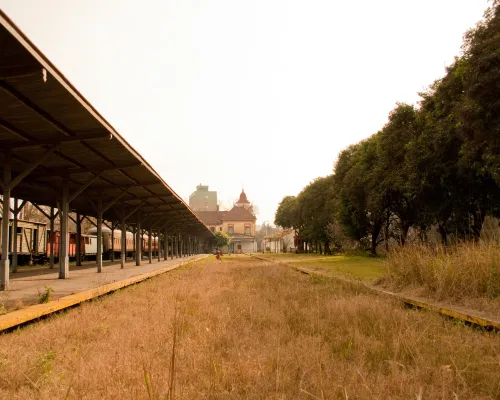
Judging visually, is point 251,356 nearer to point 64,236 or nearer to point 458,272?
point 458,272

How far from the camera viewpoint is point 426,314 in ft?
20.5

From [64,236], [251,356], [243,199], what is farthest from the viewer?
[243,199]

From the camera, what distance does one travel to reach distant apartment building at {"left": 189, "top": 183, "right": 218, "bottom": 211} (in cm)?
15575

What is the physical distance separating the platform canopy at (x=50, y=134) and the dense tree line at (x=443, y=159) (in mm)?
8915

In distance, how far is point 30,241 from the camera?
966 inches

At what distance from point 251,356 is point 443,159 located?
1982cm

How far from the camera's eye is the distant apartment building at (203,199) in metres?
156

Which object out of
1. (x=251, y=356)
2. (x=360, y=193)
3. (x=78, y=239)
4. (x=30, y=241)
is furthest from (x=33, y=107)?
(x=360, y=193)

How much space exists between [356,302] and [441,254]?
310 cm

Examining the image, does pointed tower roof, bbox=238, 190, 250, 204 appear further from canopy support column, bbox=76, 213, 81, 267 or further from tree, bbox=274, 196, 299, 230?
canopy support column, bbox=76, 213, 81, 267

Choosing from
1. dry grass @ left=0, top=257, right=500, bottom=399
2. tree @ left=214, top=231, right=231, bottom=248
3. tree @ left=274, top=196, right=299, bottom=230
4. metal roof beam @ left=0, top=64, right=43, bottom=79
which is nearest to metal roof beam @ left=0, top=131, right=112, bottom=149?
metal roof beam @ left=0, top=64, right=43, bottom=79

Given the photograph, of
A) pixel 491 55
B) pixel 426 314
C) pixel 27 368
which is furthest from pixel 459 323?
pixel 491 55

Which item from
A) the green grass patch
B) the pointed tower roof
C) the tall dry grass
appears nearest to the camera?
the tall dry grass

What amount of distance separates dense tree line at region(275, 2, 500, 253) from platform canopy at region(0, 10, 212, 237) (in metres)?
8.92
